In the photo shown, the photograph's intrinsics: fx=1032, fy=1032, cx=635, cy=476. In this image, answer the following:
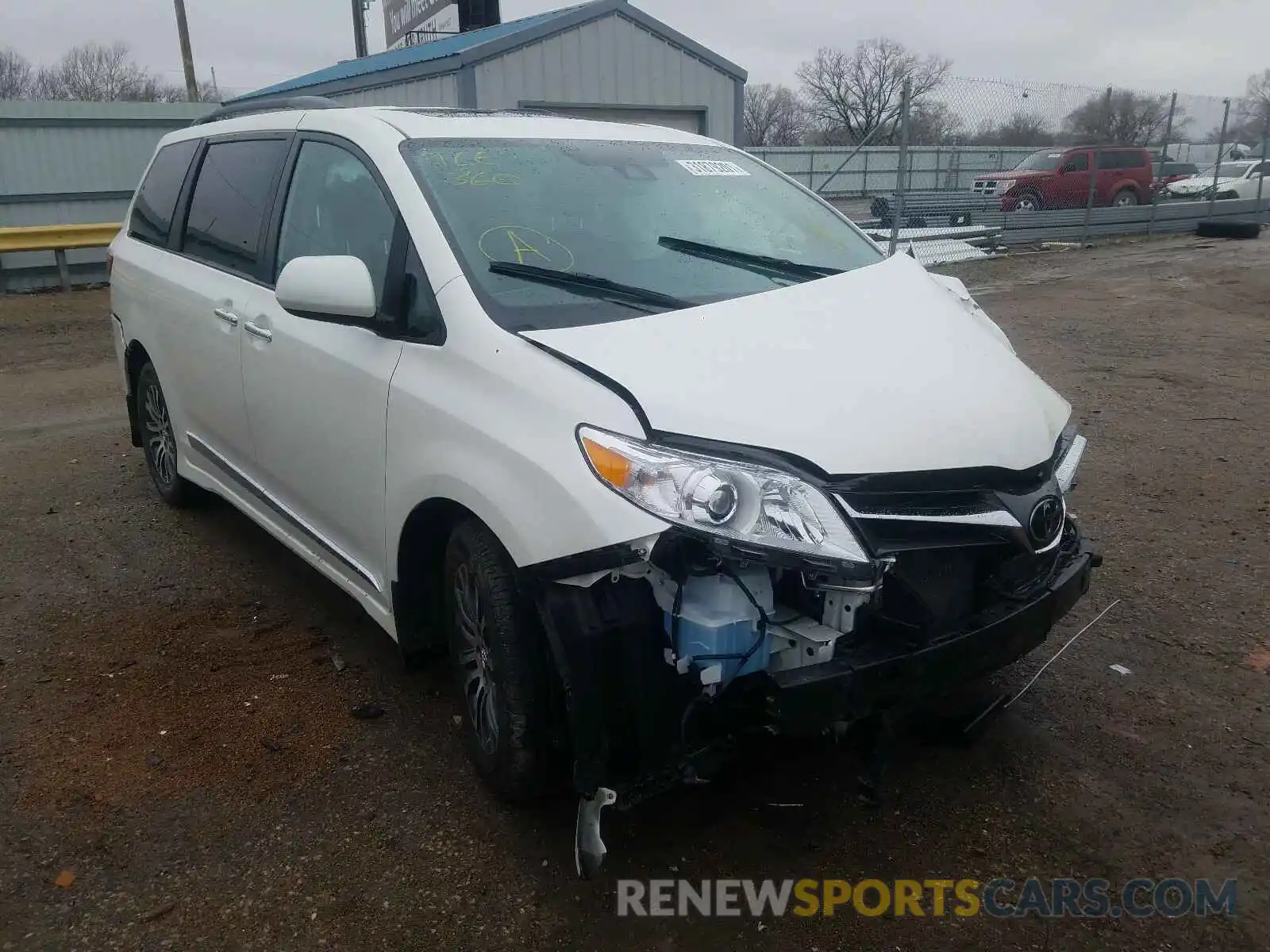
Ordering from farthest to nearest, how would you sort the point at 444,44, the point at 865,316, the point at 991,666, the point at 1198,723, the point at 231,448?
the point at 444,44
the point at 231,448
the point at 1198,723
the point at 865,316
the point at 991,666

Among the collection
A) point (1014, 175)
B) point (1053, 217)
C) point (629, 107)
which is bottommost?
point (1053, 217)

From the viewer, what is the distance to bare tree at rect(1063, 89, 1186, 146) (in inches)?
738

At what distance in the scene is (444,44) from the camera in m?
13.1

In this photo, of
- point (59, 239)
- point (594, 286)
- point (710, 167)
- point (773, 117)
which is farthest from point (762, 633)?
point (773, 117)

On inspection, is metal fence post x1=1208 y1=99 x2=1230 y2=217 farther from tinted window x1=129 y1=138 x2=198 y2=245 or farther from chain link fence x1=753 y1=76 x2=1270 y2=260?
tinted window x1=129 y1=138 x2=198 y2=245

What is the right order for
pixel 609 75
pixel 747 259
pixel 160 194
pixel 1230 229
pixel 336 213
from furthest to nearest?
pixel 1230 229 < pixel 609 75 < pixel 160 194 < pixel 336 213 < pixel 747 259

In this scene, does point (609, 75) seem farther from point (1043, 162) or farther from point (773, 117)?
point (773, 117)

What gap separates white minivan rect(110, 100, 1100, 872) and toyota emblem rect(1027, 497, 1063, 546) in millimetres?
18

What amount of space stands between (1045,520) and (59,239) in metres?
14.5

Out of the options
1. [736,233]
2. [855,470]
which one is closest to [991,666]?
[855,470]

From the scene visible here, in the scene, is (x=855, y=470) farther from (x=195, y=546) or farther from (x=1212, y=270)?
(x=1212, y=270)

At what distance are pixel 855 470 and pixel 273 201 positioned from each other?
2632mm

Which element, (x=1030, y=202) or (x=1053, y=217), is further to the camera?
(x=1030, y=202)

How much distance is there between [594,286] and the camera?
9.86 ft
